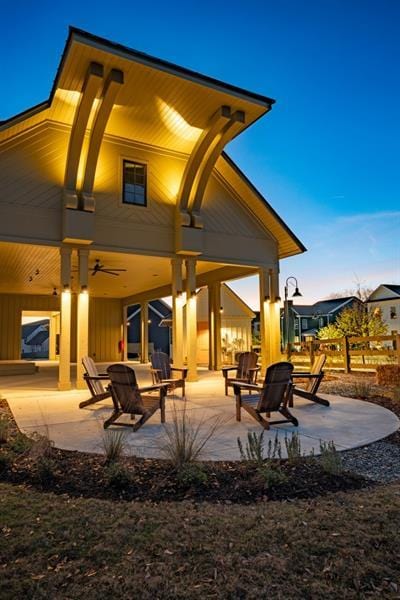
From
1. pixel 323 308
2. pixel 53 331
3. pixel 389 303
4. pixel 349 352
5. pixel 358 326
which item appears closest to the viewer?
pixel 349 352

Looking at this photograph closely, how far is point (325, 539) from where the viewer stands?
2504mm

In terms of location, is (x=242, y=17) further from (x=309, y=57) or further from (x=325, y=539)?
(x=325, y=539)

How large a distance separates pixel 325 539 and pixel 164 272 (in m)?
13.1

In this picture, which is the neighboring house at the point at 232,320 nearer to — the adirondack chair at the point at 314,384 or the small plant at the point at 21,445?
the adirondack chair at the point at 314,384

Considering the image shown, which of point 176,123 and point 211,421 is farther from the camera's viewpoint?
point 176,123

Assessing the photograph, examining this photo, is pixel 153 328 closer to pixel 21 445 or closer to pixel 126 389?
pixel 126 389

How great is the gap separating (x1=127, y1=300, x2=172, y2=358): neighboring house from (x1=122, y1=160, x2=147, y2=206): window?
15023 millimetres

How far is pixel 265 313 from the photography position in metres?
13.2

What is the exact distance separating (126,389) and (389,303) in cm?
3575

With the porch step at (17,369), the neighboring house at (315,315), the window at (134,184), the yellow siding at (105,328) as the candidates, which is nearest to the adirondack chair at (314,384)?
the window at (134,184)

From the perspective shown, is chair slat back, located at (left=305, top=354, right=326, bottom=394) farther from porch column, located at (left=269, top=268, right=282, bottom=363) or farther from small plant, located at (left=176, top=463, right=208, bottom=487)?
porch column, located at (left=269, top=268, right=282, bottom=363)

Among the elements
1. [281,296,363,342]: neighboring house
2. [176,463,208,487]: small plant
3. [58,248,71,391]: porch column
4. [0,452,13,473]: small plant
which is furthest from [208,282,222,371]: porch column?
[281,296,363,342]: neighboring house

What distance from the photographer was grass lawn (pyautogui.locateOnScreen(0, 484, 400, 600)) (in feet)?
6.75

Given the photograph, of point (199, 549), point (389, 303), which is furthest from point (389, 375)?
point (389, 303)
